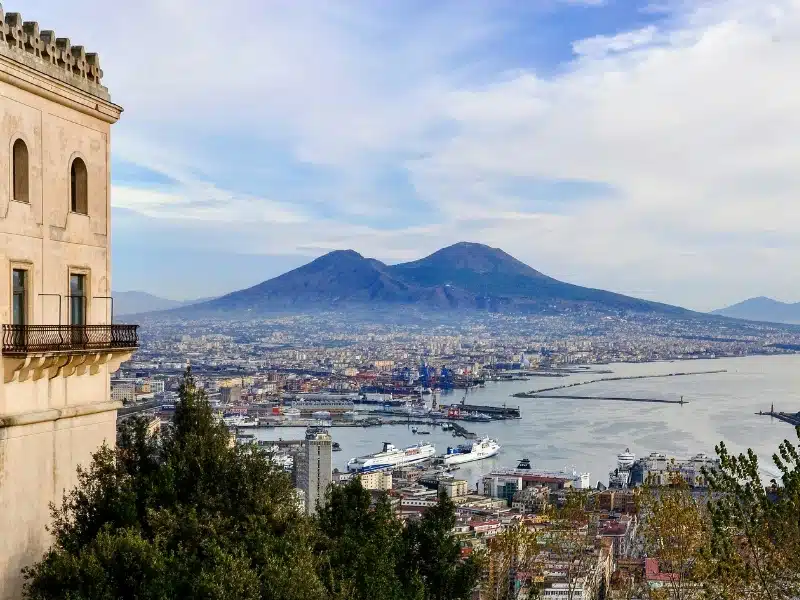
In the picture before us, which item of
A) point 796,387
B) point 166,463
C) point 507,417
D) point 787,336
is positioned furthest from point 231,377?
point 787,336

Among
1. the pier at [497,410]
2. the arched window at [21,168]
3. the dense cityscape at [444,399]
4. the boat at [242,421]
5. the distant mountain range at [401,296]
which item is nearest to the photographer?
the arched window at [21,168]

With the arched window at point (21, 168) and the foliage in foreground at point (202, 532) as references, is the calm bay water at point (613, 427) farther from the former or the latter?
the arched window at point (21, 168)

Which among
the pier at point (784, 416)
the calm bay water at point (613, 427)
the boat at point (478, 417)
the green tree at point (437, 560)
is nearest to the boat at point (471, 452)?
the calm bay water at point (613, 427)

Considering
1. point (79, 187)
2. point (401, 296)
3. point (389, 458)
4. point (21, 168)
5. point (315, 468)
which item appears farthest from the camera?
point (401, 296)

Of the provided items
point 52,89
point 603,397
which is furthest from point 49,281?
point 603,397

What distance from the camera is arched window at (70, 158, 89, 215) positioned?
494cm

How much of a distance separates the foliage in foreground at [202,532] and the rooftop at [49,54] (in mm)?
1527

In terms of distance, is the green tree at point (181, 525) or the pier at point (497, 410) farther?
the pier at point (497, 410)

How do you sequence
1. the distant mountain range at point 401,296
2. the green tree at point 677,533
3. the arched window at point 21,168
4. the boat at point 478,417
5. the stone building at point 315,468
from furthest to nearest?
the distant mountain range at point 401,296
the boat at point 478,417
the stone building at point 315,468
the green tree at point 677,533
the arched window at point 21,168

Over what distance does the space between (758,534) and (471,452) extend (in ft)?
130

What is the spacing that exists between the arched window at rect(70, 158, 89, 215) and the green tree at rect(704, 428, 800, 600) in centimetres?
305

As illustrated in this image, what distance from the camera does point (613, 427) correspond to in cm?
4825

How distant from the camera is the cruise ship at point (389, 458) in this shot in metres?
38.1

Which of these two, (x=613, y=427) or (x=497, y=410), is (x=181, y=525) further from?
(x=497, y=410)
